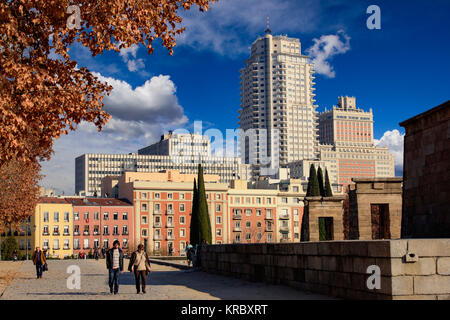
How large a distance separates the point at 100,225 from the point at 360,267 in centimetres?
8721

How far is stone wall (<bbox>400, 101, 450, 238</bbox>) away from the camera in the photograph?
17.8 m

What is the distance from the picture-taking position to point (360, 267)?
13078 millimetres

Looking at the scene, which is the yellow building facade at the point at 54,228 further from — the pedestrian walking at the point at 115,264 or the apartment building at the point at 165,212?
the pedestrian walking at the point at 115,264

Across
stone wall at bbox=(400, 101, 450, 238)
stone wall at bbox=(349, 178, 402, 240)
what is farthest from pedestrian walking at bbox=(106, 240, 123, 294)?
stone wall at bbox=(349, 178, 402, 240)

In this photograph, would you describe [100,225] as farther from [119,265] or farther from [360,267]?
[360,267]

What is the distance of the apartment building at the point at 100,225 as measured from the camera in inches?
3750

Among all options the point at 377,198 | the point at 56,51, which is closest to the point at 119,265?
the point at 56,51

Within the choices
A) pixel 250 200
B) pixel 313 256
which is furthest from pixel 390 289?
pixel 250 200

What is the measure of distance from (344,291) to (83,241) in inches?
3386

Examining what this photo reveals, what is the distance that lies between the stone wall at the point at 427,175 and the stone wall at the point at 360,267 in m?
4.40

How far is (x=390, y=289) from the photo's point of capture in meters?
11.6

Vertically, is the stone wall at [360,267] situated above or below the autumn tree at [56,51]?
below

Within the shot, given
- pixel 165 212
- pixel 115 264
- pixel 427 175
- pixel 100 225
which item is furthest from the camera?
pixel 165 212

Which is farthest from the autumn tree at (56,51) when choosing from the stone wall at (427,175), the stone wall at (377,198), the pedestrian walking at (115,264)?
the stone wall at (377,198)
